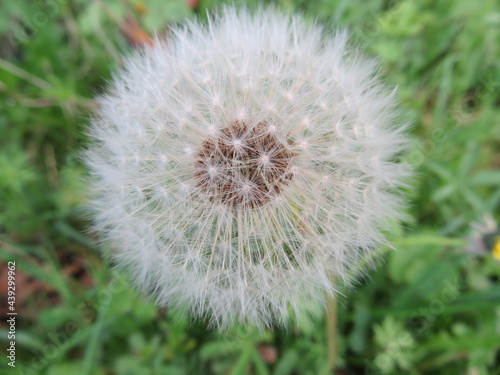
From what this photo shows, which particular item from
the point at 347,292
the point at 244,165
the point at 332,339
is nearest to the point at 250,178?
the point at 244,165

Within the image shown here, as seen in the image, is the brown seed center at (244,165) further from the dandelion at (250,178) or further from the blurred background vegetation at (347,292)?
the blurred background vegetation at (347,292)

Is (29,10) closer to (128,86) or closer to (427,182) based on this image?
(128,86)

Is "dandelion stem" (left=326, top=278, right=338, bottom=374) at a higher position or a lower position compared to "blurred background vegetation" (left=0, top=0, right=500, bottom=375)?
lower

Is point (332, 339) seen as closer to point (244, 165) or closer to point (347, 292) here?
point (347, 292)

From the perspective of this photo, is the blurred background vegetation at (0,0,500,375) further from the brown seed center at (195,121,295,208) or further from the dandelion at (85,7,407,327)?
the brown seed center at (195,121,295,208)

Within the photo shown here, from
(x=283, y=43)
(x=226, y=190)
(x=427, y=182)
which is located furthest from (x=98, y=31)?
(x=427, y=182)

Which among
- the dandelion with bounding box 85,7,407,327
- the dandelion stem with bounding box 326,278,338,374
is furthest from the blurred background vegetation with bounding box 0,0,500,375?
the dandelion with bounding box 85,7,407,327

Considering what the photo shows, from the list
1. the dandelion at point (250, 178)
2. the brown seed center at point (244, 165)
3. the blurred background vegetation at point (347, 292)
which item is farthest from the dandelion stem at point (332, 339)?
the brown seed center at point (244, 165)
